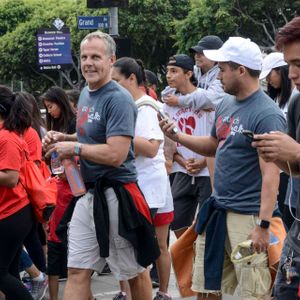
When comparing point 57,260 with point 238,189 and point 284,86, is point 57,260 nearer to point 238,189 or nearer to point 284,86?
point 238,189

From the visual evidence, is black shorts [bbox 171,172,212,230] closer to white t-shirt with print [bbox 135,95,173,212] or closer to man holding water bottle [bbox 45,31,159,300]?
white t-shirt with print [bbox 135,95,173,212]

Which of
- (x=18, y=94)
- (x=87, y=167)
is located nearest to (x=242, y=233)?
(x=87, y=167)

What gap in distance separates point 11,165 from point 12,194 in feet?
1.03

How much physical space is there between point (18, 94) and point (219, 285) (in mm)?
2140

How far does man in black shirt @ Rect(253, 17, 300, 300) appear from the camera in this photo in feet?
11.2

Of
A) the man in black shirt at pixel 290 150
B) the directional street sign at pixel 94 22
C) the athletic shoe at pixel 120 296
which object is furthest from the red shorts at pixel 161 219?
the directional street sign at pixel 94 22

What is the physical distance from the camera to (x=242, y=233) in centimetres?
487

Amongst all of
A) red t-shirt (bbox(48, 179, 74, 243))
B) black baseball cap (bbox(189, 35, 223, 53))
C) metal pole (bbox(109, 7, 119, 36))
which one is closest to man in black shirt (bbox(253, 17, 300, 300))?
red t-shirt (bbox(48, 179, 74, 243))

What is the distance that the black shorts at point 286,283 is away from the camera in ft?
12.5

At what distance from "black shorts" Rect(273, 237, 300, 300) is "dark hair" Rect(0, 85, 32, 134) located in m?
2.50

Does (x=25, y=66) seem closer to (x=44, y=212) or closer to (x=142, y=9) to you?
(x=142, y=9)

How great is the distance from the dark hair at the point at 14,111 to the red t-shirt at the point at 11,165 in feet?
0.32

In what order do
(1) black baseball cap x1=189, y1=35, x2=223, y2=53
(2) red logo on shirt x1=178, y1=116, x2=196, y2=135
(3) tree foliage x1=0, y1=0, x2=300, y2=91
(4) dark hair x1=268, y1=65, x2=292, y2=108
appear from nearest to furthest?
(4) dark hair x1=268, y1=65, x2=292, y2=108 → (2) red logo on shirt x1=178, y1=116, x2=196, y2=135 → (1) black baseball cap x1=189, y1=35, x2=223, y2=53 → (3) tree foliage x1=0, y1=0, x2=300, y2=91

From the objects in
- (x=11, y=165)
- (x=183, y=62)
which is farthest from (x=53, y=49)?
(x=11, y=165)
